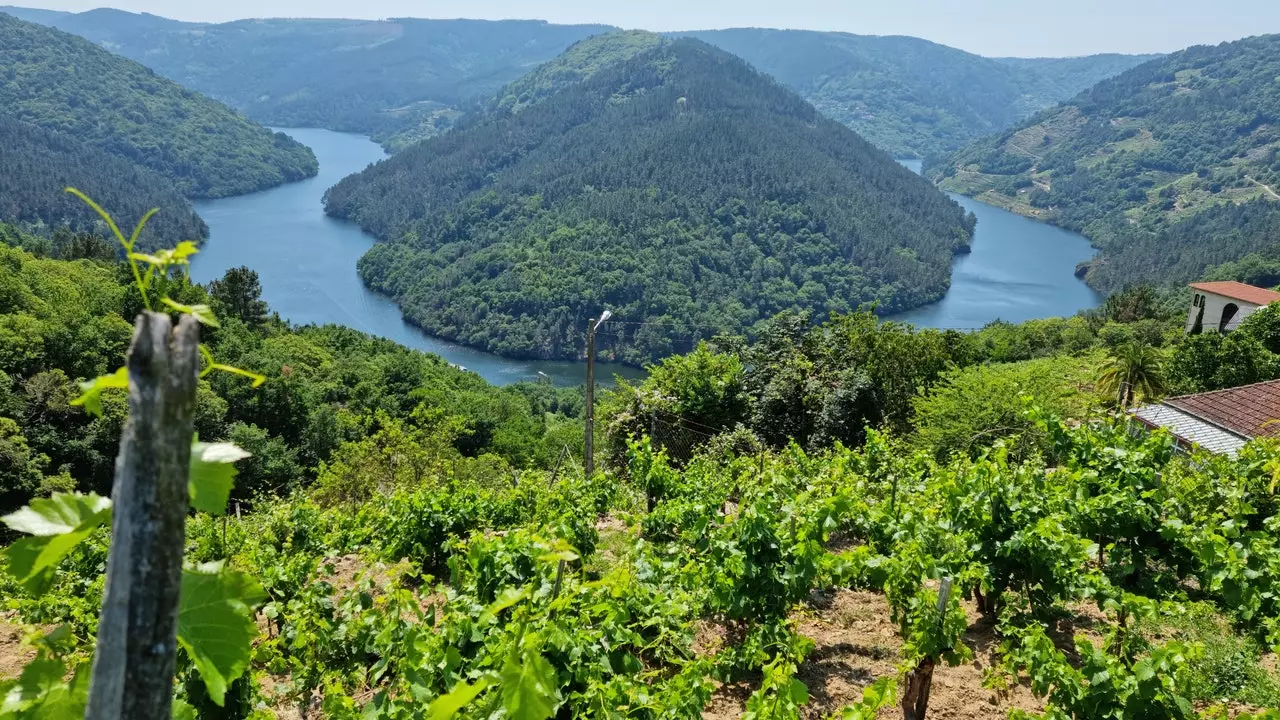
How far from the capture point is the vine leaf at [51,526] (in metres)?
1.02

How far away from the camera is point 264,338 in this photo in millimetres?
46438

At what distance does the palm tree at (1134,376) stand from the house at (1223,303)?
1549 centimetres

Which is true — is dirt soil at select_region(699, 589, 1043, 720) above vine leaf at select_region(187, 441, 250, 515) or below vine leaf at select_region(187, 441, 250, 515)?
below

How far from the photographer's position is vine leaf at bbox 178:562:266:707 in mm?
1089

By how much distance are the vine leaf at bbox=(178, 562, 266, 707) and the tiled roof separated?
13492mm

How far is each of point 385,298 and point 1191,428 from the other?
99666mm

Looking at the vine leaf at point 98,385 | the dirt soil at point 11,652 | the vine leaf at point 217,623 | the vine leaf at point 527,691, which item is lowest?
the dirt soil at point 11,652

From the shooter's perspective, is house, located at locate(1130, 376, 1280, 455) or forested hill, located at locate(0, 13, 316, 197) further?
forested hill, located at locate(0, 13, 316, 197)

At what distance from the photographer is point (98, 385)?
2.99ft

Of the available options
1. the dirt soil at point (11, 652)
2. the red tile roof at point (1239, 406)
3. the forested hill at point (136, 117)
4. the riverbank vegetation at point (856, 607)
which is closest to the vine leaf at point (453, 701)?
the riverbank vegetation at point (856, 607)

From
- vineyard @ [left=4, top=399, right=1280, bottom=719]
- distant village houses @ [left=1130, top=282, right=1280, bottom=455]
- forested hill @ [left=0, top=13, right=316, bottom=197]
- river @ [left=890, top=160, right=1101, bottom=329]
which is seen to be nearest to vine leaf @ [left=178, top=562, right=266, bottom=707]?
vineyard @ [left=4, top=399, right=1280, bottom=719]

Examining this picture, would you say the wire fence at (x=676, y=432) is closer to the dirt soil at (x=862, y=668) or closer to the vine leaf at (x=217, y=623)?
→ the dirt soil at (x=862, y=668)

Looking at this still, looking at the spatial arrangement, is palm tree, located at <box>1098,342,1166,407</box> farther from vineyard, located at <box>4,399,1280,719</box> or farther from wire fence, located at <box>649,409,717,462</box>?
vineyard, located at <box>4,399,1280,719</box>

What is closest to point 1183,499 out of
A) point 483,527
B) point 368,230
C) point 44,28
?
point 483,527
